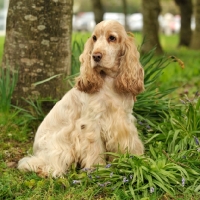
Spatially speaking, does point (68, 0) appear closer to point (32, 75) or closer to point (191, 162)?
point (32, 75)

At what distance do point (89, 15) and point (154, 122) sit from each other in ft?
139

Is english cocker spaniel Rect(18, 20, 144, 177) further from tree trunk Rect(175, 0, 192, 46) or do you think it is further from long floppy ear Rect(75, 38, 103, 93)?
tree trunk Rect(175, 0, 192, 46)

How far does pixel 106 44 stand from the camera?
13.6 ft

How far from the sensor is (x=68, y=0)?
5836mm

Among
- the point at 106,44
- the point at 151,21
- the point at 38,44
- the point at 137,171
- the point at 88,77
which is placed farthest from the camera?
the point at 151,21

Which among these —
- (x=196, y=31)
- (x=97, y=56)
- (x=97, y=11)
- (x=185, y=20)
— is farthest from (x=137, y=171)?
(x=185, y=20)

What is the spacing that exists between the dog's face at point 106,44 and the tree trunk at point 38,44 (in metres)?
1.62

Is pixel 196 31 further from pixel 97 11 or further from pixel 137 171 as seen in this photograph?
pixel 137 171

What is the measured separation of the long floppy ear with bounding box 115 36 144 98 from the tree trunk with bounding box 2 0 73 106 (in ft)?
5.50

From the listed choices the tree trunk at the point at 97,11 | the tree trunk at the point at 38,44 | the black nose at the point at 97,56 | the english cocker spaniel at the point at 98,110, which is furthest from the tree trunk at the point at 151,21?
the black nose at the point at 97,56

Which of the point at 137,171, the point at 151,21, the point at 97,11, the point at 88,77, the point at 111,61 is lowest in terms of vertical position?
the point at 137,171

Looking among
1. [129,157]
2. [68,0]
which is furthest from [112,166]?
[68,0]

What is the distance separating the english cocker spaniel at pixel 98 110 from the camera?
4223mm

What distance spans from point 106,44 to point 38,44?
183 centimetres
